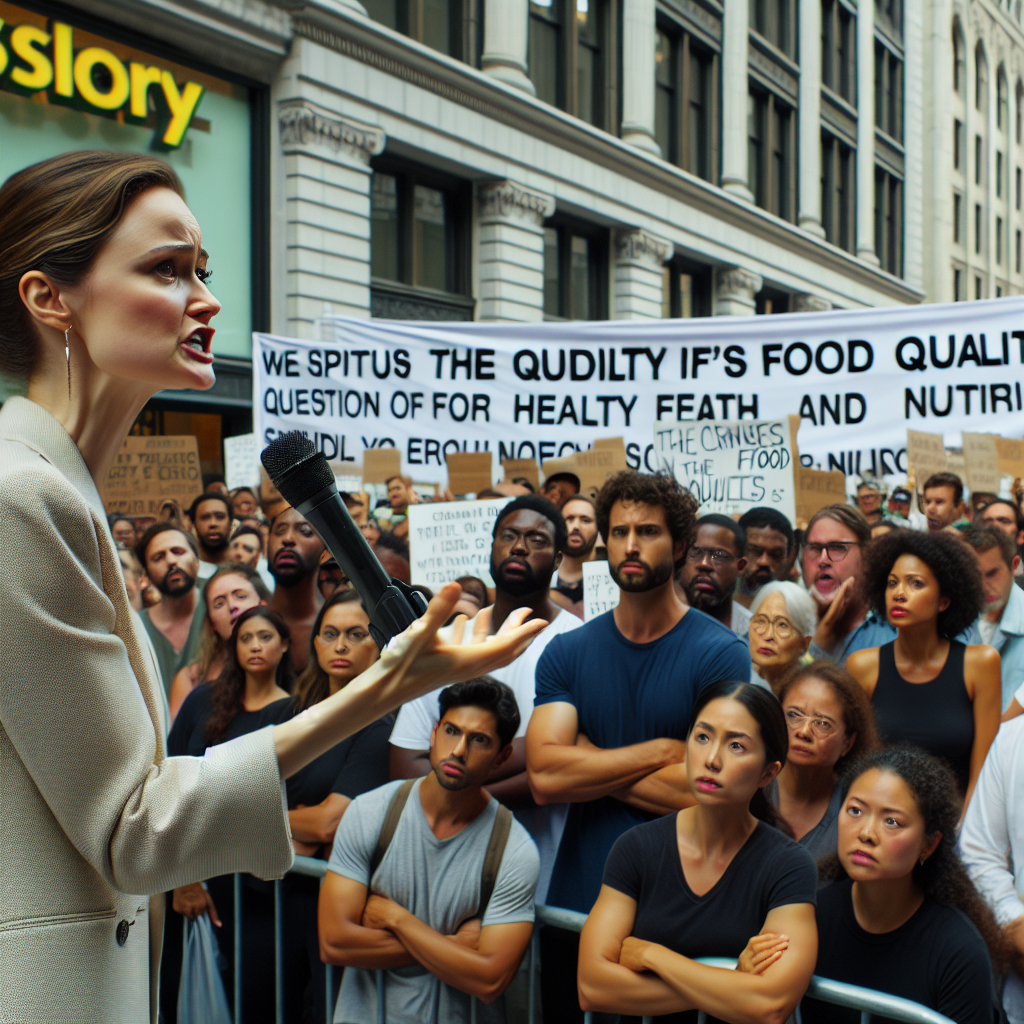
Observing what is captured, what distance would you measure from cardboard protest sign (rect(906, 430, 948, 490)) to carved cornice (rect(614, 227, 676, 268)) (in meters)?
17.0

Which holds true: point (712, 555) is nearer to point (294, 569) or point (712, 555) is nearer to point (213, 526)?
point (294, 569)

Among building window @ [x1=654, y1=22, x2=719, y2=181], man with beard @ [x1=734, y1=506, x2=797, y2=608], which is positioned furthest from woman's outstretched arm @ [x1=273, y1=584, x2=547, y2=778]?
building window @ [x1=654, y1=22, x2=719, y2=181]

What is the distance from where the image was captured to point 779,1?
29.7 m

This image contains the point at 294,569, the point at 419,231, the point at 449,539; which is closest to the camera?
the point at 294,569

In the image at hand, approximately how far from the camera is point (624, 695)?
12.3 feet

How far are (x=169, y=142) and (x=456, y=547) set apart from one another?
9559mm

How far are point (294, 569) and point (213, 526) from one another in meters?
1.79

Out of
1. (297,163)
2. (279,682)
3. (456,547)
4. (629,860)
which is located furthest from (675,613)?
(297,163)

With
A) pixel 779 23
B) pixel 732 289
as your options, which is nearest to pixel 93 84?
pixel 732 289

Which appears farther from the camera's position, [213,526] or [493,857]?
[213,526]

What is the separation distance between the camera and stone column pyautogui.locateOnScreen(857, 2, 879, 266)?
33625mm

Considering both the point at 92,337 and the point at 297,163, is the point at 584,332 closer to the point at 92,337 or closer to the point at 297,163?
the point at 92,337

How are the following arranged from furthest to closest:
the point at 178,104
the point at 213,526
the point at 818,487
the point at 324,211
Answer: the point at 324,211
the point at 178,104
the point at 213,526
the point at 818,487

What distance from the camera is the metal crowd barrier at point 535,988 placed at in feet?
8.70
